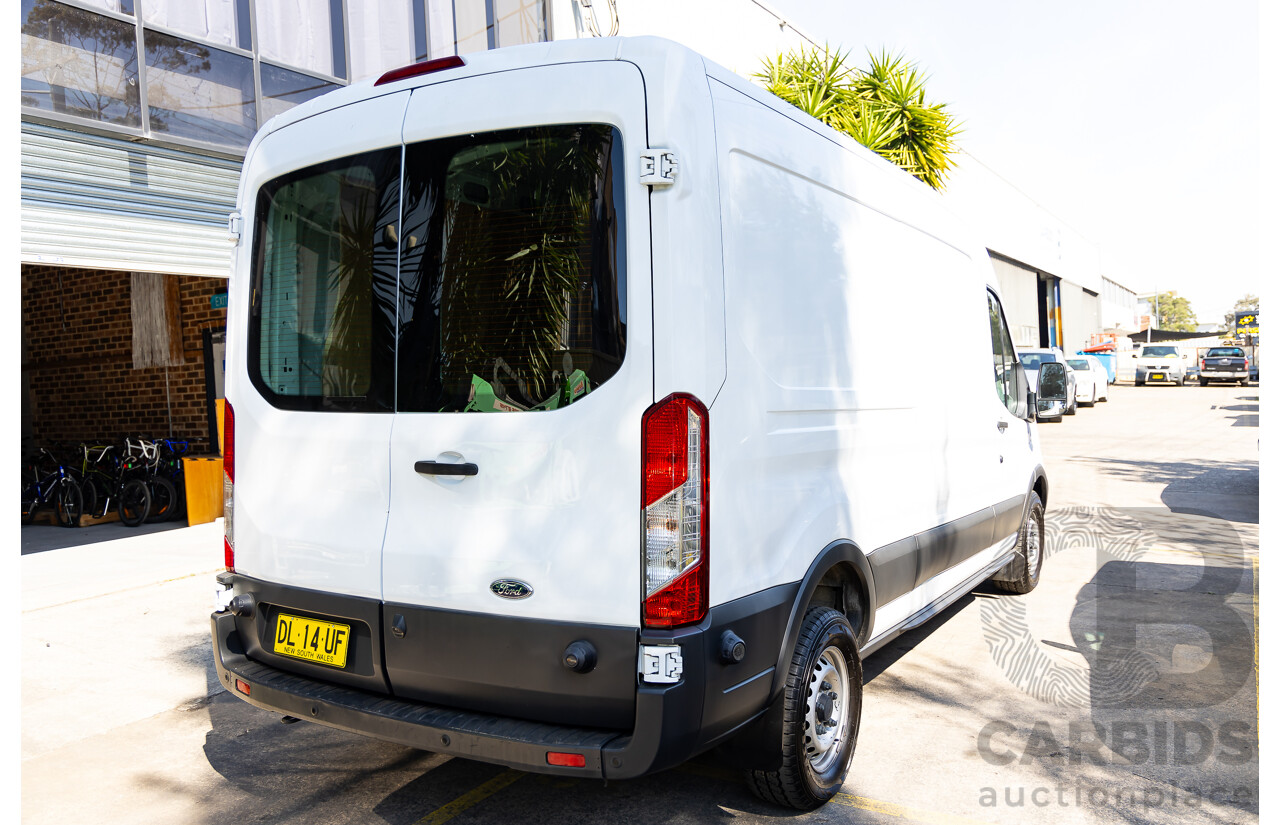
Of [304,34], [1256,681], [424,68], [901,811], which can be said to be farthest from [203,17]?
[1256,681]

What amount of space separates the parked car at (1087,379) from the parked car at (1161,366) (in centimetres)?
1273

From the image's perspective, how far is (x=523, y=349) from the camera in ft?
9.49

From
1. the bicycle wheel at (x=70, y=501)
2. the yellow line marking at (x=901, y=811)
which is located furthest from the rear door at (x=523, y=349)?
the bicycle wheel at (x=70, y=501)

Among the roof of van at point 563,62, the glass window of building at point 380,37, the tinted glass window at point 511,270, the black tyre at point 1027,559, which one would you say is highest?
the glass window of building at point 380,37

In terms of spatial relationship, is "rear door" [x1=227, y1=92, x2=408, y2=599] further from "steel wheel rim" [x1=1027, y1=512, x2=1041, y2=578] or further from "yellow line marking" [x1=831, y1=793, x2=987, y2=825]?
"steel wheel rim" [x1=1027, y1=512, x2=1041, y2=578]

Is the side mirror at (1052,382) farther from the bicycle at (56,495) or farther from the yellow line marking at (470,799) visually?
the bicycle at (56,495)

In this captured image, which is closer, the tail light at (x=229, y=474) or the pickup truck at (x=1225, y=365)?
the tail light at (x=229, y=474)

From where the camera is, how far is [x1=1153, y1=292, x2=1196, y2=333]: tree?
13800cm

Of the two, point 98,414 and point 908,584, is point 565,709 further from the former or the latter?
point 98,414

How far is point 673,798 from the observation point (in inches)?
137

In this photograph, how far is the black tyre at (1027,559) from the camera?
6.22m

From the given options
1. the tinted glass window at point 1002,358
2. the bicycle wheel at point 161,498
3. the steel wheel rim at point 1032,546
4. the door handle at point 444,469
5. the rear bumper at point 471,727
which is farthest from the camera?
the bicycle wheel at point 161,498

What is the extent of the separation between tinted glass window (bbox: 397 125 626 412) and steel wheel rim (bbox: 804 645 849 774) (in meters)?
1.42

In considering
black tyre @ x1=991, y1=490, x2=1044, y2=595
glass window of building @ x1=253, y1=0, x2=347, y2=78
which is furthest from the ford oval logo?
glass window of building @ x1=253, y1=0, x2=347, y2=78
